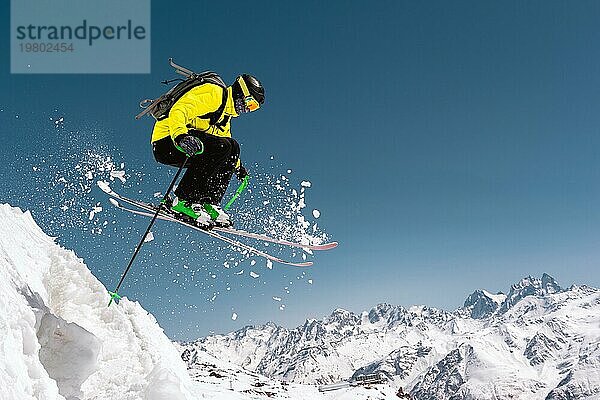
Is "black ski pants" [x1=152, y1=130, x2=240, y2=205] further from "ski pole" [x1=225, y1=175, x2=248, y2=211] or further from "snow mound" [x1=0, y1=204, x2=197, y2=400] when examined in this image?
"snow mound" [x1=0, y1=204, x2=197, y2=400]

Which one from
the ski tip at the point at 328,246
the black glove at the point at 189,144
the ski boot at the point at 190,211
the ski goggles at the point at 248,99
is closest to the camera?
the black glove at the point at 189,144

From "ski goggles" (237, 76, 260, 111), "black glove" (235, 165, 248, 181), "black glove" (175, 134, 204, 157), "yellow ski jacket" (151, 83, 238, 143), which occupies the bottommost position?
"black glove" (175, 134, 204, 157)

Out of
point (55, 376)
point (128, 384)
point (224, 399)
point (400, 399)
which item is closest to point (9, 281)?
point (55, 376)

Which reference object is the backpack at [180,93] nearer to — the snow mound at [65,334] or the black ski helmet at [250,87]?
the black ski helmet at [250,87]

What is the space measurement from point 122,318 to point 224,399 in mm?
9202

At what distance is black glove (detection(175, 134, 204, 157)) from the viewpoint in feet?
25.2

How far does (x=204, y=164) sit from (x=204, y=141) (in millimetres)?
422

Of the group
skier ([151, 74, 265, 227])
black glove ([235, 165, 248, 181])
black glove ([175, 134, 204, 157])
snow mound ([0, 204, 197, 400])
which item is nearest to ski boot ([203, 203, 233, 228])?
skier ([151, 74, 265, 227])

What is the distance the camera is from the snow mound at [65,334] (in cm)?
561

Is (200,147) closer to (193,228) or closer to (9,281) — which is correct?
(193,228)

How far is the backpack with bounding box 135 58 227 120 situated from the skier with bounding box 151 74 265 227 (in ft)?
0.12

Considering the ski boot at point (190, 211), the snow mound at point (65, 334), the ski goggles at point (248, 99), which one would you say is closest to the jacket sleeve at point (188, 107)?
the ski goggles at point (248, 99)

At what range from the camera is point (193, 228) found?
31.1 feet

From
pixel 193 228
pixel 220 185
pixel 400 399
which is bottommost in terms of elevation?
pixel 400 399
